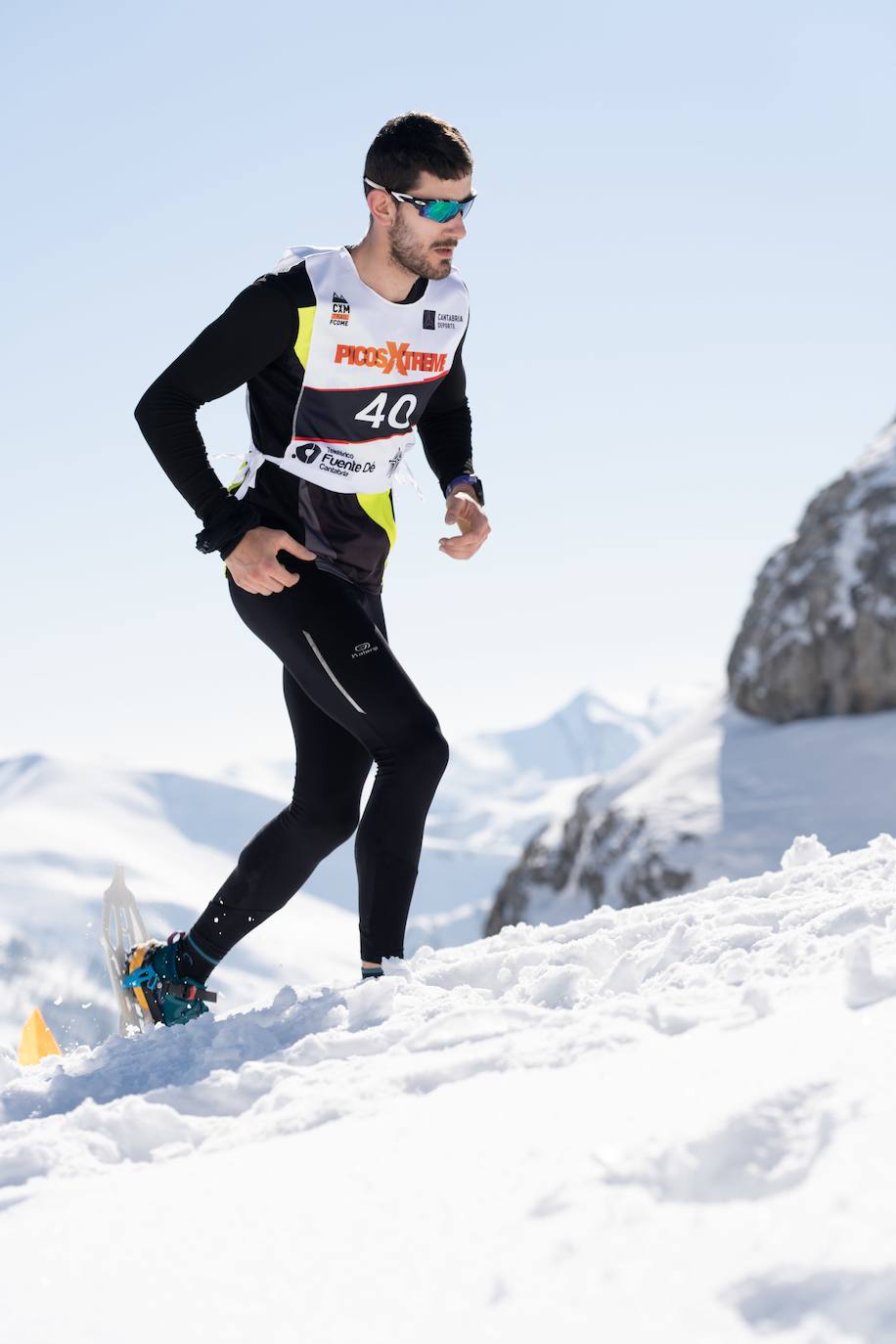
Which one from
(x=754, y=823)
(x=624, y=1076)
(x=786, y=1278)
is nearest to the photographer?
(x=786, y=1278)

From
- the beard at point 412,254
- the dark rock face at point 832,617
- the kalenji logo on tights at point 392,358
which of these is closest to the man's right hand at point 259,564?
the kalenji logo on tights at point 392,358

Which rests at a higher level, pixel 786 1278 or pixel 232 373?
pixel 232 373

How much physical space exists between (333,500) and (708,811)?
19.6 metres

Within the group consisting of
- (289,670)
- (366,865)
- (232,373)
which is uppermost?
(232,373)

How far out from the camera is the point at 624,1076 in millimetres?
2080

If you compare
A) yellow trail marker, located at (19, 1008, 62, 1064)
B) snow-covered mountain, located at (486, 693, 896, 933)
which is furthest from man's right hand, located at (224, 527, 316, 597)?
snow-covered mountain, located at (486, 693, 896, 933)

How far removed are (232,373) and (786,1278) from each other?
278 centimetres

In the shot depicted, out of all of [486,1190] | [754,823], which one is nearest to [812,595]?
[754,823]

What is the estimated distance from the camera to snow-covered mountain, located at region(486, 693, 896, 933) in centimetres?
2023

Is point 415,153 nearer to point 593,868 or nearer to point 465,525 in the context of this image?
point 465,525

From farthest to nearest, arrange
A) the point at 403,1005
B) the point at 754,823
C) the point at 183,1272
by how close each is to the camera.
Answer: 1. the point at 754,823
2. the point at 403,1005
3. the point at 183,1272

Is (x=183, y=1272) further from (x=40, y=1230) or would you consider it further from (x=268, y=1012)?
(x=268, y=1012)

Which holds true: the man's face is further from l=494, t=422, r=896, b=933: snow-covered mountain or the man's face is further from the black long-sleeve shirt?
l=494, t=422, r=896, b=933: snow-covered mountain

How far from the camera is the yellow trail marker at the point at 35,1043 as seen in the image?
4.91 metres
